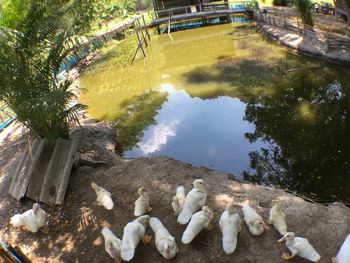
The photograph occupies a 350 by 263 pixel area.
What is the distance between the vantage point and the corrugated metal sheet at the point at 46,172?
784 centimetres

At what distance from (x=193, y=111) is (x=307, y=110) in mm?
4098

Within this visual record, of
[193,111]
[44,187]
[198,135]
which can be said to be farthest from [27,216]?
[193,111]

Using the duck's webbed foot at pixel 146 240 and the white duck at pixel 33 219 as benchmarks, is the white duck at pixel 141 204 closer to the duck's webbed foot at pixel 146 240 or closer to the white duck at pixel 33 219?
the duck's webbed foot at pixel 146 240

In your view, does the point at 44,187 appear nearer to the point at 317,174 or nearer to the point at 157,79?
the point at 317,174

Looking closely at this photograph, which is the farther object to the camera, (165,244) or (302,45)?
(302,45)

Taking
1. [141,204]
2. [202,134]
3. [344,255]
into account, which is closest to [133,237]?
[141,204]

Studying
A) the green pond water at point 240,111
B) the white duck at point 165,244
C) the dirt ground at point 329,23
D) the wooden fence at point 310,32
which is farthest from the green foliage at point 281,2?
the white duck at point 165,244

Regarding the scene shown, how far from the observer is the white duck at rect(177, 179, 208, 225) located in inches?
246

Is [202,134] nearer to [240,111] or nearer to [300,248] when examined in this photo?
[240,111]

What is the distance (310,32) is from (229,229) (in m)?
15.1

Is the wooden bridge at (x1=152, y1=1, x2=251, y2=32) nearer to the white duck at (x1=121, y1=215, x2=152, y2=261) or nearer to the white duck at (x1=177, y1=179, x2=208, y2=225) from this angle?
the white duck at (x1=177, y1=179, x2=208, y2=225)

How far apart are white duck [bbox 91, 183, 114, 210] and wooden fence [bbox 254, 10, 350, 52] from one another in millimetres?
12531

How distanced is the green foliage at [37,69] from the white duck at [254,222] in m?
4.26

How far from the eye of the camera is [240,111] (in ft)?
42.2
